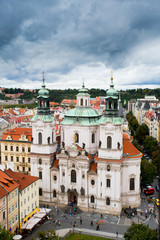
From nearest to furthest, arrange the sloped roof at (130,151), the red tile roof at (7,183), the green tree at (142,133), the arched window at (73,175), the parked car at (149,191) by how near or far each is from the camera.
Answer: the red tile roof at (7,183)
the sloped roof at (130,151)
the arched window at (73,175)
the parked car at (149,191)
the green tree at (142,133)

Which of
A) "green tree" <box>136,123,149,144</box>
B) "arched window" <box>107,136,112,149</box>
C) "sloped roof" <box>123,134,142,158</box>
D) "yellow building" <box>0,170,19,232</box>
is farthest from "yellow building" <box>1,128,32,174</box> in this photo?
"green tree" <box>136,123,149,144</box>

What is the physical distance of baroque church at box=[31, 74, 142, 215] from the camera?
156 ft

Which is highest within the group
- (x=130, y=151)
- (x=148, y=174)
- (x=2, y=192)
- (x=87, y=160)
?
(x=130, y=151)

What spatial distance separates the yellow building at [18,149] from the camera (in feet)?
212

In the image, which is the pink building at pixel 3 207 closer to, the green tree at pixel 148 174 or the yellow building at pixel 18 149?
the yellow building at pixel 18 149

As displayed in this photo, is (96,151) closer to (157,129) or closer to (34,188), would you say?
(34,188)

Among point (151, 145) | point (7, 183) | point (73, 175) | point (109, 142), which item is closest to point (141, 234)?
point (109, 142)

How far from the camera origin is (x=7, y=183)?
39.1 metres

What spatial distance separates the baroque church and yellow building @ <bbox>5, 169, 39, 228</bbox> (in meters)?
7.17

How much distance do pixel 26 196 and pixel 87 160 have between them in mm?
13382

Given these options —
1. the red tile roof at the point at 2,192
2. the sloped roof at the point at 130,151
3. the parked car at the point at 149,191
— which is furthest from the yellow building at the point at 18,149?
the parked car at the point at 149,191

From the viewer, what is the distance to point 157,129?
93.8m

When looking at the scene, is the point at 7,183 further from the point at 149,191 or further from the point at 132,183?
the point at 149,191

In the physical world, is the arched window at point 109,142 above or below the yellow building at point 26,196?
above
